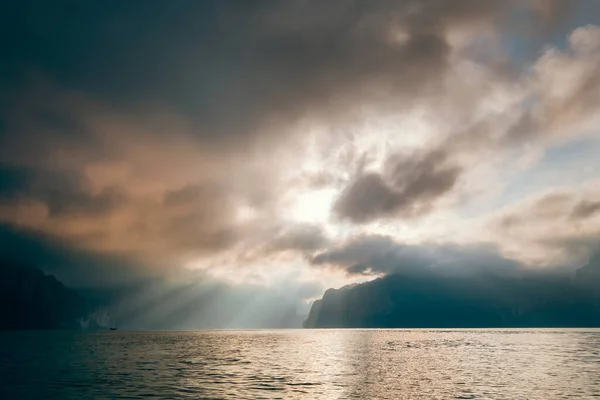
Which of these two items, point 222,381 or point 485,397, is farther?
point 222,381

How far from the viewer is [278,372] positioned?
3009 inches

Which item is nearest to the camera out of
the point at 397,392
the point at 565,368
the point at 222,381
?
the point at 397,392

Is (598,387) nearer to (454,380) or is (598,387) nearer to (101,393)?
(454,380)

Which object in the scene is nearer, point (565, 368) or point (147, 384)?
point (147, 384)

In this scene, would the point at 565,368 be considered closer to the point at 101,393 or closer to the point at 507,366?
the point at 507,366

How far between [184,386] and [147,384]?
20.4 ft

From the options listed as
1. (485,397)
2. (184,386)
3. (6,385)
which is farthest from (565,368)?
(6,385)

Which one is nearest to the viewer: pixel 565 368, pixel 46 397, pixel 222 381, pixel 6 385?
pixel 46 397

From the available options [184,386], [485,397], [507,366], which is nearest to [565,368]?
[507,366]

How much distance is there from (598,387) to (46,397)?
71.2 metres

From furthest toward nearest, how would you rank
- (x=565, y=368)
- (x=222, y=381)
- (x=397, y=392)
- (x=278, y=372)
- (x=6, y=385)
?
(x=565, y=368) → (x=278, y=372) → (x=222, y=381) → (x=6, y=385) → (x=397, y=392)

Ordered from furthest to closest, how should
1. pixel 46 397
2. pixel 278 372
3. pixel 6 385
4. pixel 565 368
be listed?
pixel 565 368 → pixel 278 372 → pixel 6 385 → pixel 46 397

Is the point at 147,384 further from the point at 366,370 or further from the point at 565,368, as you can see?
the point at 565,368

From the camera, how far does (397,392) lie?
56000mm
